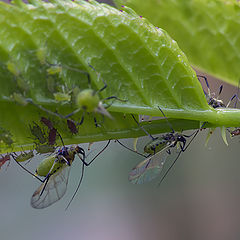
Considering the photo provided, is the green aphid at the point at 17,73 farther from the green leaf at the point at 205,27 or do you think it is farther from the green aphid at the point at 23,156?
the green leaf at the point at 205,27

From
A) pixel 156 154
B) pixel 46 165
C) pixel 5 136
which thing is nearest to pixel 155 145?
pixel 156 154

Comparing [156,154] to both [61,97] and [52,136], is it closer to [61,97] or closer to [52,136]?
[52,136]

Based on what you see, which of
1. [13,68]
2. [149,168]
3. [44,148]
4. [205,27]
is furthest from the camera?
[149,168]

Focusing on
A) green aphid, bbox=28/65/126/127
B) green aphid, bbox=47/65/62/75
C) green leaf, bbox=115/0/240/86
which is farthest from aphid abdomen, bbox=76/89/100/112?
green leaf, bbox=115/0/240/86

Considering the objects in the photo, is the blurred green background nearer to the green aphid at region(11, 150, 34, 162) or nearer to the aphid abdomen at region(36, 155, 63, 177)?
the aphid abdomen at region(36, 155, 63, 177)

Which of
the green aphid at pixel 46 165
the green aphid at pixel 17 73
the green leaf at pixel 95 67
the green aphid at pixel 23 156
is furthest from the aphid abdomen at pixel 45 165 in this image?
the green aphid at pixel 17 73

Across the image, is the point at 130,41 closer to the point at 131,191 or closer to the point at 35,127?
the point at 35,127
